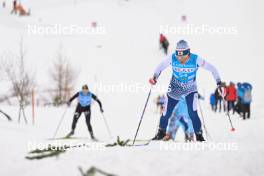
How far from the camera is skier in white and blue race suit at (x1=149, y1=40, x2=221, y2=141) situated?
8.12 meters

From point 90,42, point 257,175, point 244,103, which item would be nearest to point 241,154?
point 257,175

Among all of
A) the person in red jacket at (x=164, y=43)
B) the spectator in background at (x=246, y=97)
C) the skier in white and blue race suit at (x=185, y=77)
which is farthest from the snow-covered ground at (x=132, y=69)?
the skier in white and blue race suit at (x=185, y=77)

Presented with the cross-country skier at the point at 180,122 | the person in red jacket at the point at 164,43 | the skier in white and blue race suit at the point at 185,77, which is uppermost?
the person in red jacket at the point at 164,43

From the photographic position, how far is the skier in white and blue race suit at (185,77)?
8.12 m

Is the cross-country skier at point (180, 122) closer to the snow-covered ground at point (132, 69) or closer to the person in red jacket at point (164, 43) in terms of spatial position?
the snow-covered ground at point (132, 69)

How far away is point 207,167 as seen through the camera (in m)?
5.39

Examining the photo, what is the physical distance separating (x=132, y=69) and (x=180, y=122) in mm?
25576

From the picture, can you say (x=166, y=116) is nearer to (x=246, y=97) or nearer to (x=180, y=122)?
(x=180, y=122)

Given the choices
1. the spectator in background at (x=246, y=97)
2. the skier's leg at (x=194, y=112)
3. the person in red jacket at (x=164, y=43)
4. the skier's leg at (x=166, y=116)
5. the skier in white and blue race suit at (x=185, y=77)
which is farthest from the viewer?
the person in red jacket at (x=164, y=43)

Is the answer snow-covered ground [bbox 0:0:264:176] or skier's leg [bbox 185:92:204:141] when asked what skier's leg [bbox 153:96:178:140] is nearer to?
skier's leg [bbox 185:92:204:141]

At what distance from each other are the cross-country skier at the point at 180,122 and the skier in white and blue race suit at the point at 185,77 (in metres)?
0.10

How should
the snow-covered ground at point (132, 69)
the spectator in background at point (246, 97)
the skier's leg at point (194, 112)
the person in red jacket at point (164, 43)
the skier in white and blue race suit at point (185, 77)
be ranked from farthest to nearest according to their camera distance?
1. the person in red jacket at point (164, 43)
2. the spectator in background at point (246, 97)
3. the skier's leg at point (194, 112)
4. the skier in white and blue race suit at point (185, 77)
5. the snow-covered ground at point (132, 69)

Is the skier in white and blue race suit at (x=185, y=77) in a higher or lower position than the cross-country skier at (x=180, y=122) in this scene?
higher

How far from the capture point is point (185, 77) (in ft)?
27.1
